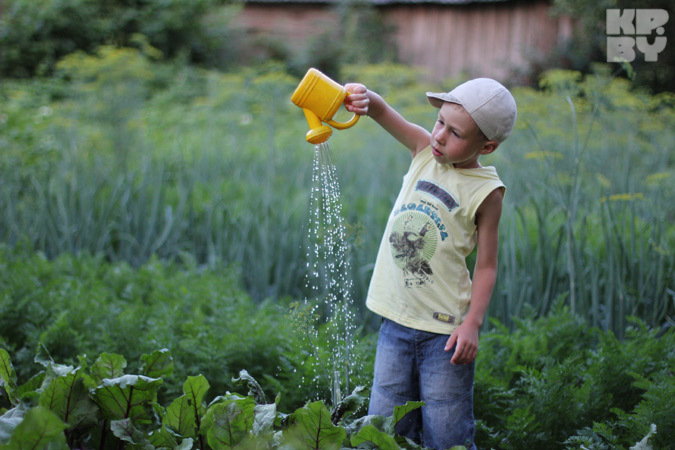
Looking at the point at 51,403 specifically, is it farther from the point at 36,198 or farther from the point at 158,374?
the point at 36,198

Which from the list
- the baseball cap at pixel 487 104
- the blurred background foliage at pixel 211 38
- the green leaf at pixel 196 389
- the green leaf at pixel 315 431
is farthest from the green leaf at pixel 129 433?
the blurred background foliage at pixel 211 38

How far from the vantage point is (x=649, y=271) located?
2.64 metres

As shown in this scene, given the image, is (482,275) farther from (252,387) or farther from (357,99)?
(252,387)

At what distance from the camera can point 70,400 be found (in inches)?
55.2

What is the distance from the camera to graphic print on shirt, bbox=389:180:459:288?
5.41ft

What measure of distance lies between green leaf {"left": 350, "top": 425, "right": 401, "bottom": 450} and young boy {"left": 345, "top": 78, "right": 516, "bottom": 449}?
1.11 feet

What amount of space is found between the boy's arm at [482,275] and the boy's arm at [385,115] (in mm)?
305

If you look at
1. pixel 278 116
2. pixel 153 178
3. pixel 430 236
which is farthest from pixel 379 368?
pixel 278 116

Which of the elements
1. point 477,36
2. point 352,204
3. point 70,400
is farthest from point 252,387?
point 477,36

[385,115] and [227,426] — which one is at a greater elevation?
[385,115]

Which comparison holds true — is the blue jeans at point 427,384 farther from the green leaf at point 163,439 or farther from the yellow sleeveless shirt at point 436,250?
the green leaf at point 163,439

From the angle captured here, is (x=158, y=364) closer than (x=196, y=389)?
No

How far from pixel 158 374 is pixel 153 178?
226 centimetres

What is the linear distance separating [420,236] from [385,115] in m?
0.39
